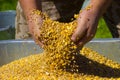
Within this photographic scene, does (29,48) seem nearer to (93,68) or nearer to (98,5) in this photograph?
(93,68)

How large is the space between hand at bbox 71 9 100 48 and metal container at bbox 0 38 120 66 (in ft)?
1.00

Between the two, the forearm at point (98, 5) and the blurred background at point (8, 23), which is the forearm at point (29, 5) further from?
the blurred background at point (8, 23)

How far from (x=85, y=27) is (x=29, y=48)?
1.47 ft

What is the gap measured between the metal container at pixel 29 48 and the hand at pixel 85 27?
31cm

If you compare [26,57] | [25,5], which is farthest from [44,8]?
[25,5]

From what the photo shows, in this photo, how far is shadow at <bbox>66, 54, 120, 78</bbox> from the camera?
6.07ft

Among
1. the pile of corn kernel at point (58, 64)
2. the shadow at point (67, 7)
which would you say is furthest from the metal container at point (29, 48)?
the shadow at point (67, 7)

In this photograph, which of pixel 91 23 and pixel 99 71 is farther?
pixel 99 71

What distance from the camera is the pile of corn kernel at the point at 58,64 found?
5.62ft

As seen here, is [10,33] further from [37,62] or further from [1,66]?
[37,62]

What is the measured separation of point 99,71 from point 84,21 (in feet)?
0.88

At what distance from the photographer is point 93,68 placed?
1893 millimetres

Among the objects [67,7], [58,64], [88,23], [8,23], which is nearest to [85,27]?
[88,23]

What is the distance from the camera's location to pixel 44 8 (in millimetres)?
2289
